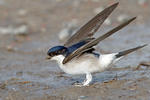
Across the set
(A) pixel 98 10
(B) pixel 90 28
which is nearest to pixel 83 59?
(B) pixel 90 28

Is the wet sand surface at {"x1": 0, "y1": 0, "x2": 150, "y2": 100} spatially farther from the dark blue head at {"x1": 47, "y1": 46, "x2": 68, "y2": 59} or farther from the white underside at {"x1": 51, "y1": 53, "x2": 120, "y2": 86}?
the dark blue head at {"x1": 47, "y1": 46, "x2": 68, "y2": 59}

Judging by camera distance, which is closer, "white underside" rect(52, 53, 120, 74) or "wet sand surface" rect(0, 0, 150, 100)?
"wet sand surface" rect(0, 0, 150, 100)

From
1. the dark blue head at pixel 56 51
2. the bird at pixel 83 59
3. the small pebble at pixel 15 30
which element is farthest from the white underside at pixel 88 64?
the small pebble at pixel 15 30

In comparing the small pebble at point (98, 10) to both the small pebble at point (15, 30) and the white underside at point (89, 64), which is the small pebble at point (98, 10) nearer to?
the small pebble at point (15, 30)

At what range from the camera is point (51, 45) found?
322 inches

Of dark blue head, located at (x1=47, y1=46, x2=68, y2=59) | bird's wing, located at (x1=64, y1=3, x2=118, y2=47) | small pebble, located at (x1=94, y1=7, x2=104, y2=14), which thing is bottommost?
dark blue head, located at (x1=47, y1=46, x2=68, y2=59)

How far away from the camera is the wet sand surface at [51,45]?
184 inches

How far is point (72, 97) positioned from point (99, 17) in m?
1.18

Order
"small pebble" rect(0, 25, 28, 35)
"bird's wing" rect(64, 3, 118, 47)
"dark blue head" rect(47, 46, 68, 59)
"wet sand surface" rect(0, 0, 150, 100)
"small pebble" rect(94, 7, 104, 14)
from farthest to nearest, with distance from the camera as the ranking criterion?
"small pebble" rect(94, 7, 104, 14) < "small pebble" rect(0, 25, 28, 35) < "bird's wing" rect(64, 3, 118, 47) < "dark blue head" rect(47, 46, 68, 59) < "wet sand surface" rect(0, 0, 150, 100)

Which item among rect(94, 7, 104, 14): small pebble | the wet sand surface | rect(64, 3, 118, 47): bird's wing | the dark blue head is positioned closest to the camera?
the wet sand surface

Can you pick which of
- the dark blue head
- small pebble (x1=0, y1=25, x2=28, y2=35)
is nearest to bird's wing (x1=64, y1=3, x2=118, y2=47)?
the dark blue head

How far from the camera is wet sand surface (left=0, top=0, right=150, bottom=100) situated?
15.3 feet

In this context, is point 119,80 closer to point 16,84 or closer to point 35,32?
point 16,84

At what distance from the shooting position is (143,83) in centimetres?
475
